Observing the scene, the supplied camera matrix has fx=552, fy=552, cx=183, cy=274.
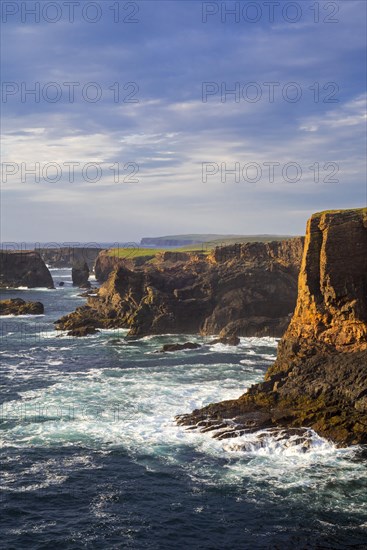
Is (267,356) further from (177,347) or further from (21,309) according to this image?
(21,309)

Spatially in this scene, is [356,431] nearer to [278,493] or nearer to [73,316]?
[278,493]

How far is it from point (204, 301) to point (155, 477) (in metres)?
62.1

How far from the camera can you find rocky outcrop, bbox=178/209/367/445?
45531 millimetres

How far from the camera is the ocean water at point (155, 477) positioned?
30797 mm

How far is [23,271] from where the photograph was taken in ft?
612

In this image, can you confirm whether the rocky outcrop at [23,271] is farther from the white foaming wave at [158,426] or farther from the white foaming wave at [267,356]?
the white foaming wave at [158,426]

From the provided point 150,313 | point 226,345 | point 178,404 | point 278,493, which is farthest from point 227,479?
point 150,313

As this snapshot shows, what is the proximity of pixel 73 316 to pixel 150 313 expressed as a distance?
55.0ft

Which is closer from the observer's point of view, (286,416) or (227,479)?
(227,479)

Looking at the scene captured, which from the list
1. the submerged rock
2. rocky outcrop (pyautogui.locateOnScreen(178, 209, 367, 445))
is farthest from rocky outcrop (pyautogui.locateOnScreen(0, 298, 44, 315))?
rocky outcrop (pyautogui.locateOnScreen(178, 209, 367, 445))

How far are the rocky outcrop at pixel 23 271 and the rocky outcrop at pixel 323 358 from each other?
138 m

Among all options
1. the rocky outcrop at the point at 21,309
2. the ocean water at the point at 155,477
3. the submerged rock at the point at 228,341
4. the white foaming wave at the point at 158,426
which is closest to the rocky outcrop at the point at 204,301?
the submerged rock at the point at 228,341

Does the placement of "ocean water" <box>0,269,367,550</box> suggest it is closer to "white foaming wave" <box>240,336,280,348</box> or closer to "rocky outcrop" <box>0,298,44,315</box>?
"white foaming wave" <box>240,336,280,348</box>

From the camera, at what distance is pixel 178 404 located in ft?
178
